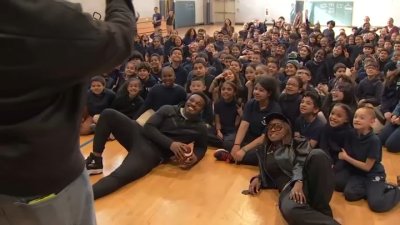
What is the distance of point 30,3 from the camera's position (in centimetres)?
81

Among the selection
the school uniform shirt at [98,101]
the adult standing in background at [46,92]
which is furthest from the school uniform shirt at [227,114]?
the adult standing in background at [46,92]

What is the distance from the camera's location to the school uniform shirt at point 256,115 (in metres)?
3.88

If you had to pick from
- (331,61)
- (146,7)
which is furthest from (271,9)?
(331,61)

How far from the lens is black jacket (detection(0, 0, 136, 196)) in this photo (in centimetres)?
82

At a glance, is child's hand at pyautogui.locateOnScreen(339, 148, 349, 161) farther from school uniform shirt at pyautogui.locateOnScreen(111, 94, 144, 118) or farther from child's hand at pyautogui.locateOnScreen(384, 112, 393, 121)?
school uniform shirt at pyautogui.locateOnScreen(111, 94, 144, 118)

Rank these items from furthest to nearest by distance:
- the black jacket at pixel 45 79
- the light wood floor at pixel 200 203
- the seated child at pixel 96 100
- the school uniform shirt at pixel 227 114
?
the seated child at pixel 96 100
the school uniform shirt at pixel 227 114
the light wood floor at pixel 200 203
the black jacket at pixel 45 79

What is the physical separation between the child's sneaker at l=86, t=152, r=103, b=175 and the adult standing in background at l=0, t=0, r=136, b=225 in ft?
8.18

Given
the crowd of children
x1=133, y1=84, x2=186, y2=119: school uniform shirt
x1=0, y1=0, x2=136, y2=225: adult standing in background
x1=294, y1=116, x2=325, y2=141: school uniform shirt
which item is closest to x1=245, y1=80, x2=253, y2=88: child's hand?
the crowd of children

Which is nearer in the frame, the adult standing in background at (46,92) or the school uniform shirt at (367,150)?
the adult standing in background at (46,92)

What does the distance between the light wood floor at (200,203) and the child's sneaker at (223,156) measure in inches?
6.7

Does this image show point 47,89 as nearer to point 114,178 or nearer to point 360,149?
point 114,178

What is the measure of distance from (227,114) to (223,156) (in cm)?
66

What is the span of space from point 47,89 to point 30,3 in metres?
0.20

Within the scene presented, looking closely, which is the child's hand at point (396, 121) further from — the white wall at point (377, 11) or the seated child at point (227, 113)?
the white wall at point (377, 11)
